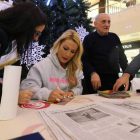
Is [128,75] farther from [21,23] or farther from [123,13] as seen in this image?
[123,13]

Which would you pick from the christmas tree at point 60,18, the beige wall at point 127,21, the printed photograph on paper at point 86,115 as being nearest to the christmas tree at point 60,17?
the christmas tree at point 60,18

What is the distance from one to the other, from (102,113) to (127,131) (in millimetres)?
142

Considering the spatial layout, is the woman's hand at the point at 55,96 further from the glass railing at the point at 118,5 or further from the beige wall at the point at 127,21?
the glass railing at the point at 118,5

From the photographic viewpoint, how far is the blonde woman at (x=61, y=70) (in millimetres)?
901

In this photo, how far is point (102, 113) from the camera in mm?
501

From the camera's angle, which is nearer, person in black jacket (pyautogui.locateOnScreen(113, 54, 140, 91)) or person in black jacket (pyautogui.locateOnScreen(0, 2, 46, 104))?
person in black jacket (pyautogui.locateOnScreen(0, 2, 46, 104))

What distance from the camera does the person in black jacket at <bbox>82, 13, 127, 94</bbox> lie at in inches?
53.7

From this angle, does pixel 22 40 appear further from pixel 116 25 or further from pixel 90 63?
pixel 116 25

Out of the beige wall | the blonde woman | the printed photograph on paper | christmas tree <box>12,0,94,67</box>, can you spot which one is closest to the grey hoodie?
the blonde woman

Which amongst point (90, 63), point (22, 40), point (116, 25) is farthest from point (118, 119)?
point (116, 25)

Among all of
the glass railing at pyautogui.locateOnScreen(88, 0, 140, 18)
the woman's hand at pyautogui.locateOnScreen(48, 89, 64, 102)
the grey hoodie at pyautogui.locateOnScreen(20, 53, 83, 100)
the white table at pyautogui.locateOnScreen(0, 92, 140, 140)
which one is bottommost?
the white table at pyautogui.locateOnScreen(0, 92, 140, 140)

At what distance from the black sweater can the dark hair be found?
28.7 inches

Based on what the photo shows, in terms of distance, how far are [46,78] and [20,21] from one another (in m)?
0.41

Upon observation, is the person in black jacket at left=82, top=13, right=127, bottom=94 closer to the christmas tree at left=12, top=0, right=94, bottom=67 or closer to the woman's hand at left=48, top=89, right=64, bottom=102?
the christmas tree at left=12, top=0, right=94, bottom=67
